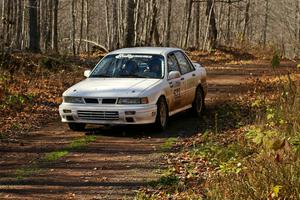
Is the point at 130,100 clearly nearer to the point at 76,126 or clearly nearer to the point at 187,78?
the point at 76,126

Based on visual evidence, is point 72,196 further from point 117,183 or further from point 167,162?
point 167,162

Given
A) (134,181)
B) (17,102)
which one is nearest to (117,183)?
(134,181)

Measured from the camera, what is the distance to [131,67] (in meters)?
11.3

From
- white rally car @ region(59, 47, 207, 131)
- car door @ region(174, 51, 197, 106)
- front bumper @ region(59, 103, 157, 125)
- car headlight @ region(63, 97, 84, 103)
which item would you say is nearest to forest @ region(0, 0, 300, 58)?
car door @ region(174, 51, 197, 106)

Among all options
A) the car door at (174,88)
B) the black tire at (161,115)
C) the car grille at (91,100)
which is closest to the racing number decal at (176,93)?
the car door at (174,88)

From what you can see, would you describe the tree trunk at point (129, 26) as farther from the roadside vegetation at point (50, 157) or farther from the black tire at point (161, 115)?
the roadside vegetation at point (50, 157)

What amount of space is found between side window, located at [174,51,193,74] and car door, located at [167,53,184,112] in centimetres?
21

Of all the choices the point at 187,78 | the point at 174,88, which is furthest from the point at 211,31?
the point at 174,88

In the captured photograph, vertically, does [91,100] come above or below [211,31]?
below

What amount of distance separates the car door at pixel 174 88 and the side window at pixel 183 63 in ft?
0.70

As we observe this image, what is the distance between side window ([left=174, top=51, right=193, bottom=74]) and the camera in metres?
12.1

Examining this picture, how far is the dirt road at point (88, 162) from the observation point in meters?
6.96

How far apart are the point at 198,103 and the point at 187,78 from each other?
0.92 meters

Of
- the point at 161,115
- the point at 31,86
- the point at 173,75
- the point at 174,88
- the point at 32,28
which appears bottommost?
the point at 31,86
